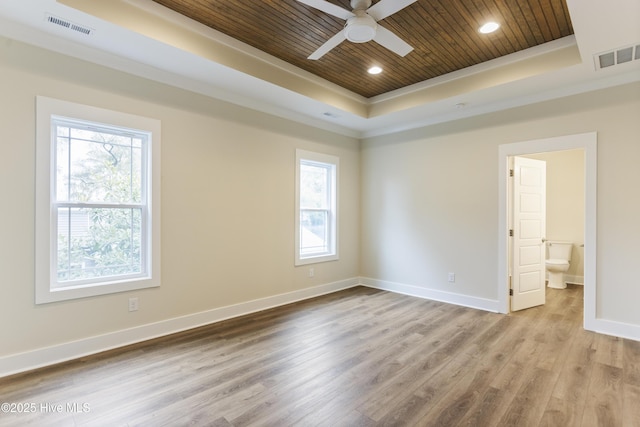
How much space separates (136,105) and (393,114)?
330 centimetres

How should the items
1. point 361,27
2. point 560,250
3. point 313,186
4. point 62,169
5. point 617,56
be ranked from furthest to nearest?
point 560,250
point 313,186
point 617,56
point 62,169
point 361,27

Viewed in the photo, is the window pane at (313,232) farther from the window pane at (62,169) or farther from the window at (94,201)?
the window pane at (62,169)

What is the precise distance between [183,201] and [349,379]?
8.20ft

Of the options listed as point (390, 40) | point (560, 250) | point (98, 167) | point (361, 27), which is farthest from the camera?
point (560, 250)

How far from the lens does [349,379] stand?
8.07 ft

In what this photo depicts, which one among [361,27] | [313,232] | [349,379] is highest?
[361,27]

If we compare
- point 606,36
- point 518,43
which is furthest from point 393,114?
point 606,36

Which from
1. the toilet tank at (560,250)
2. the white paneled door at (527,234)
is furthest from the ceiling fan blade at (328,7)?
the toilet tank at (560,250)

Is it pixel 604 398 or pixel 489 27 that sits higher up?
pixel 489 27

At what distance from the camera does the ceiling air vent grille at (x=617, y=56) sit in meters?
2.78

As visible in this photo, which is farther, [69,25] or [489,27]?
[489,27]

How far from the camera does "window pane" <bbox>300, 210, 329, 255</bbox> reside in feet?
16.2

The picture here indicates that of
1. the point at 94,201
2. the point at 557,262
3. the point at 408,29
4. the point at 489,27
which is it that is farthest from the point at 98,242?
the point at 557,262

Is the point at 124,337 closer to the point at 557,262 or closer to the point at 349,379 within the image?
the point at 349,379
